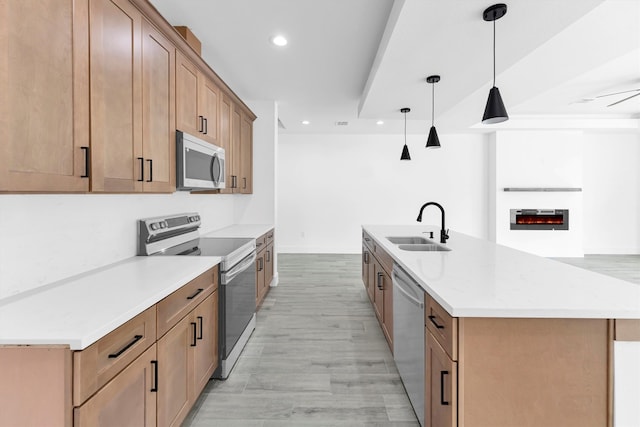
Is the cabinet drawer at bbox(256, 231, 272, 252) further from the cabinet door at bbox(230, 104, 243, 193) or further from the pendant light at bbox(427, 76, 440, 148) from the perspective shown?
the pendant light at bbox(427, 76, 440, 148)

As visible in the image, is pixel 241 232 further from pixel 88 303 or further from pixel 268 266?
pixel 88 303

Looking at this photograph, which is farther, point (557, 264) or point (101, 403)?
point (557, 264)

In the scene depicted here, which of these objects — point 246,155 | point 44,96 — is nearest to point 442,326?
point 44,96

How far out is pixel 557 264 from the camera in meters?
1.95

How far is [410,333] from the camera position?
1.90 meters

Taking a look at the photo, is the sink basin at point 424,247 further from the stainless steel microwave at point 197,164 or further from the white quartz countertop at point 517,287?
the stainless steel microwave at point 197,164

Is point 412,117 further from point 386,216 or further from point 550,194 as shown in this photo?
point 550,194

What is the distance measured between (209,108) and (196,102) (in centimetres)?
29

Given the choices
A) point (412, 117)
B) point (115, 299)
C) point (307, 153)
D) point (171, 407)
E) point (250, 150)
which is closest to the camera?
point (115, 299)

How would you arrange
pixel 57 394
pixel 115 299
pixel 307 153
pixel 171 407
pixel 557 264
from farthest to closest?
pixel 307 153, pixel 557 264, pixel 171 407, pixel 115 299, pixel 57 394

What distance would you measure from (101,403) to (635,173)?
31.7 feet

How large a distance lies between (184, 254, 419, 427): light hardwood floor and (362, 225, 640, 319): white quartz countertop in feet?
2.98

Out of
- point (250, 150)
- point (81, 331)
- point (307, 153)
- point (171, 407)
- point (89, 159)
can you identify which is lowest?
point (171, 407)

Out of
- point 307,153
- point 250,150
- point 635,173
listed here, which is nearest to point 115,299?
point 250,150
